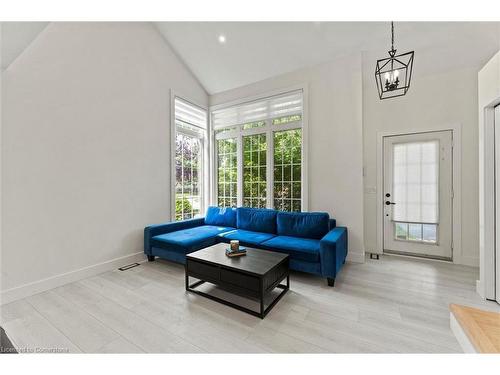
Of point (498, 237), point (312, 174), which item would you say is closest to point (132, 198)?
point (312, 174)

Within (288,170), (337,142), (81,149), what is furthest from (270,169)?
(81,149)

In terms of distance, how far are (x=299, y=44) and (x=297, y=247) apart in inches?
119

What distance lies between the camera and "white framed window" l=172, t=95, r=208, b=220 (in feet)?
13.4

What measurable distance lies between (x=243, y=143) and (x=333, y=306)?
3286mm

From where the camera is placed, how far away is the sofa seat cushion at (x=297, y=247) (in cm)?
255

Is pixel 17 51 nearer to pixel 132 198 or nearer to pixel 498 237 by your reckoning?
pixel 132 198

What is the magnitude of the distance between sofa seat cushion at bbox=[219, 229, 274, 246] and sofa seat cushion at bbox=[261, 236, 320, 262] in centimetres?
13

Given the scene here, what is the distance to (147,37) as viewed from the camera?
3.52 metres

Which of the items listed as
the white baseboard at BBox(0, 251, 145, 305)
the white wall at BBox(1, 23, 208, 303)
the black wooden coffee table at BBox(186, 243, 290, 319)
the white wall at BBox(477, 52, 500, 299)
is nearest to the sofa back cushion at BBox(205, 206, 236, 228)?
the white wall at BBox(1, 23, 208, 303)

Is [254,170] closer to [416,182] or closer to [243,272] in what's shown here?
[243,272]

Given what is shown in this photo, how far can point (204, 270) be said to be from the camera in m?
2.26

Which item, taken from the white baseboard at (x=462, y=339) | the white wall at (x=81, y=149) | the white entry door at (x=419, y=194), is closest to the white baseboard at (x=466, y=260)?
the white entry door at (x=419, y=194)

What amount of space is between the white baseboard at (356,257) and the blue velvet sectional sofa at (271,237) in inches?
11.9
